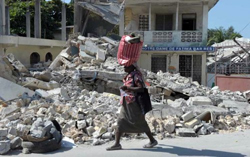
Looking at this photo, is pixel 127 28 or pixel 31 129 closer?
pixel 31 129

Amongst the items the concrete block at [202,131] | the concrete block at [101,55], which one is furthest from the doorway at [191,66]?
the concrete block at [202,131]

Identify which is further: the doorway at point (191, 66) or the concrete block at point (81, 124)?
the doorway at point (191, 66)

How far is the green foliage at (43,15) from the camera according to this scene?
2620cm

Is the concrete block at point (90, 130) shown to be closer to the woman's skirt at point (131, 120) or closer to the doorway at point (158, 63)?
the woman's skirt at point (131, 120)

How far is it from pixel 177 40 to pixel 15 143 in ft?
40.5

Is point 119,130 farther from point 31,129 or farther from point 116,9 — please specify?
point 116,9

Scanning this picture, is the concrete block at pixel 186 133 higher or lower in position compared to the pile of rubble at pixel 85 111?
lower

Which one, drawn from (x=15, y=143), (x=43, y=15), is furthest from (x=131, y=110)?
(x=43, y=15)

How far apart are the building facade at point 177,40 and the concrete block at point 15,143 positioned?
11.5m

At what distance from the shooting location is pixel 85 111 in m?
5.89

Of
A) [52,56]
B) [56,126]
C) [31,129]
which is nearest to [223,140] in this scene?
[56,126]

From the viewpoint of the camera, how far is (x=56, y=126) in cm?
472

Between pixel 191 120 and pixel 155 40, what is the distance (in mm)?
10358

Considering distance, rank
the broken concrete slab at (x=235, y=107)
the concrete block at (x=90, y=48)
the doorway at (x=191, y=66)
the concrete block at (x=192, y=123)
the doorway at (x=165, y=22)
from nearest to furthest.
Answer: the concrete block at (x=192, y=123)
the broken concrete slab at (x=235, y=107)
the concrete block at (x=90, y=48)
the doorway at (x=191, y=66)
the doorway at (x=165, y=22)
